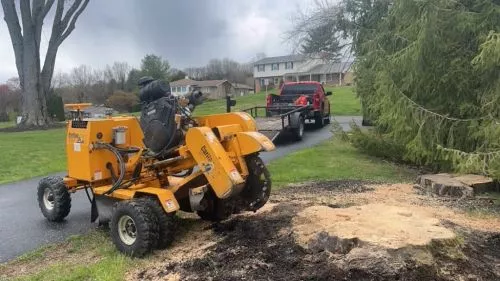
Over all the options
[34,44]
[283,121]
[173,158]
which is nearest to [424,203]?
[173,158]

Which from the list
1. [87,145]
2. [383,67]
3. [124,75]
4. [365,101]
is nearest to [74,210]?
[87,145]

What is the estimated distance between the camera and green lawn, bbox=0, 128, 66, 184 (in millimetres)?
13578

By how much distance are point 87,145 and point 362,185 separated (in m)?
4.95

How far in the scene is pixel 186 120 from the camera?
6.49 metres

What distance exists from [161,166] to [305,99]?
1449 cm

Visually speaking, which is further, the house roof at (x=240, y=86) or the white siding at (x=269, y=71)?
the white siding at (x=269, y=71)

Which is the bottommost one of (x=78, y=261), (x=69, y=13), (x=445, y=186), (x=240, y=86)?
(x=78, y=261)

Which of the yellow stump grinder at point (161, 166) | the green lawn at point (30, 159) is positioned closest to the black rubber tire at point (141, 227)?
the yellow stump grinder at point (161, 166)

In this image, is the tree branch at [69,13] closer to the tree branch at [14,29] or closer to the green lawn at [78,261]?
→ the tree branch at [14,29]

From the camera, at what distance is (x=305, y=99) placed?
20.5 m

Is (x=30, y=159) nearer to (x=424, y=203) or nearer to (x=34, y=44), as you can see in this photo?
(x=424, y=203)

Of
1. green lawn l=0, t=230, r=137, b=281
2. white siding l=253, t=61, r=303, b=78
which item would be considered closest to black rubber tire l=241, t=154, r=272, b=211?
green lawn l=0, t=230, r=137, b=281

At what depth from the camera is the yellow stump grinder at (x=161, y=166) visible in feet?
18.8

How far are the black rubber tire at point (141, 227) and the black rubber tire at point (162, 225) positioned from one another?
0.03 metres
